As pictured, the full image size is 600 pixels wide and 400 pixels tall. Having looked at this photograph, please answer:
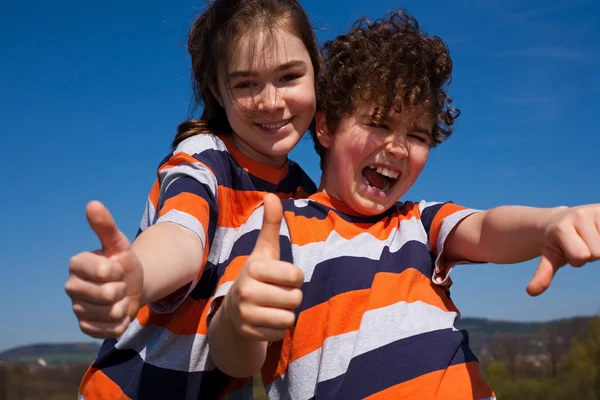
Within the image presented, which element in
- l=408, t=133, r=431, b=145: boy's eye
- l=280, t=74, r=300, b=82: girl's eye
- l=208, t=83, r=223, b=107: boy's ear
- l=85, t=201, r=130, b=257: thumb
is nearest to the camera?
l=85, t=201, r=130, b=257: thumb

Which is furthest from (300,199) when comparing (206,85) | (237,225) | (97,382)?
(97,382)

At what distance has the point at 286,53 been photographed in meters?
2.38

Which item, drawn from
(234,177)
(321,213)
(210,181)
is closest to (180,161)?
(210,181)

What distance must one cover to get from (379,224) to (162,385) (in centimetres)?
92

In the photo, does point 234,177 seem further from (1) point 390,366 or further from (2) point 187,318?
(1) point 390,366

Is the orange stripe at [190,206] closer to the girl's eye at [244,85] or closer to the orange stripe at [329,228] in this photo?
the orange stripe at [329,228]

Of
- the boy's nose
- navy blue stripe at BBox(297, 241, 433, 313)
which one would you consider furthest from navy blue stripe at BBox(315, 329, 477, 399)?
the boy's nose

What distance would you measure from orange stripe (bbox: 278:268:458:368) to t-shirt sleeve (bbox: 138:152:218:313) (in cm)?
37

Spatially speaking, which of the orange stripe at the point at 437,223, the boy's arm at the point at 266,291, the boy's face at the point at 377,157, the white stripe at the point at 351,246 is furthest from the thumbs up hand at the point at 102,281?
the orange stripe at the point at 437,223

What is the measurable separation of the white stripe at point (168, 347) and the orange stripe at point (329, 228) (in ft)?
1.50

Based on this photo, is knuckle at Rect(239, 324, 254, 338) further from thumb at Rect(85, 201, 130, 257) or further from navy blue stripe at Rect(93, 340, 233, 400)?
navy blue stripe at Rect(93, 340, 233, 400)

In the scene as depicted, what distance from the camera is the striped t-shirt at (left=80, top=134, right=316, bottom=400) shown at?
6.60ft

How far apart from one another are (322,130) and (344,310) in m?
0.81

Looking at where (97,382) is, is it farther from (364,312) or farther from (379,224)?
(379,224)
